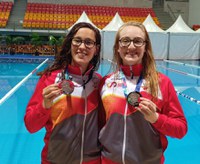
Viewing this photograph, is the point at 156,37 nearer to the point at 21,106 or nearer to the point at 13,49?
the point at 13,49

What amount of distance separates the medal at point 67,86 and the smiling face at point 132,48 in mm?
332

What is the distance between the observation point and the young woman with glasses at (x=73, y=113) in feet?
4.73

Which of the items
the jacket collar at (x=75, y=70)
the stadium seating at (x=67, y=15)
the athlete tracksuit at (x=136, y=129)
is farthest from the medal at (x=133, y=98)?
the stadium seating at (x=67, y=15)

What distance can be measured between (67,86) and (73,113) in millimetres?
160

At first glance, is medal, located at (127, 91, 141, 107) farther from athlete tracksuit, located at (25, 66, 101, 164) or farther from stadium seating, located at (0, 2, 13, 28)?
stadium seating, located at (0, 2, 13, 28)

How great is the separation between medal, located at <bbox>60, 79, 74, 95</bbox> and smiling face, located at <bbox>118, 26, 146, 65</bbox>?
1.09 ft

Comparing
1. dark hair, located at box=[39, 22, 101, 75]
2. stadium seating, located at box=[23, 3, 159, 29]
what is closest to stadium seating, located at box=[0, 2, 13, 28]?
stadium seating, located at box=[23, 3, 159, 29]

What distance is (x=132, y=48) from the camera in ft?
4.77

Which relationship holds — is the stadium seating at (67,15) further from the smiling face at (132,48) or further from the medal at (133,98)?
the medal at (133,98)

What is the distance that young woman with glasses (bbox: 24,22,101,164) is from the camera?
1441mm

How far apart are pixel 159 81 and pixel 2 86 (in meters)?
7.20

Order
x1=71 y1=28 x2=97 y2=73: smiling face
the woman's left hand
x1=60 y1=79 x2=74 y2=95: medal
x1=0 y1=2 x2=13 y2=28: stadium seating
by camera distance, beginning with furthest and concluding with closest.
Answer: x1=0 y1=2 x2=13 y2=28: stadium seating, x1=71 y1=28 x2=97 y2=73: smiling face, x1=60 y1=79 x2=74 y2=95: medal, the woman's left hand

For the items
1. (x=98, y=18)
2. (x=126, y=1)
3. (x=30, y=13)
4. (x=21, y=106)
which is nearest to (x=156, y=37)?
(x=98, y=18)

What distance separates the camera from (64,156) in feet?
4.76
